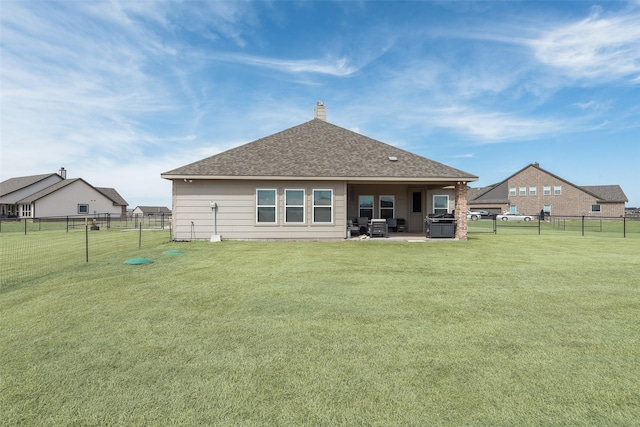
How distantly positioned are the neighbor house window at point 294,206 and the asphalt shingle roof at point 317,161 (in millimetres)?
853

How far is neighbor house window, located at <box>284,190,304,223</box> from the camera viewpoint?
1406cm

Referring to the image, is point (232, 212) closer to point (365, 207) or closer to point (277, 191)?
point (277, 191)

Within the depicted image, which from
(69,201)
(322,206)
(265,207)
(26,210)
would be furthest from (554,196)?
(26,210)

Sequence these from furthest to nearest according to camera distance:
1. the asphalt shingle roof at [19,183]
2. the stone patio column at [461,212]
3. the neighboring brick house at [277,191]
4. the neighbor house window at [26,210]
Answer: the asphalt shingle roof at [19,183] → the neighbor house window at [26,210] → the stone patio column at [461,212] → the neighboring brick house at [277,191]

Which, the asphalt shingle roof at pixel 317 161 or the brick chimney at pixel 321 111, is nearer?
the asphalt shingle roof at pixel 317 161

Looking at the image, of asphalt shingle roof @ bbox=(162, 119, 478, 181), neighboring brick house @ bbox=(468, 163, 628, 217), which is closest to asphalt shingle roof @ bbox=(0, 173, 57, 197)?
asphalt shingle roof @ bbox=(162, 119, 478, 181)

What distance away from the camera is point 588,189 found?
49750 mm

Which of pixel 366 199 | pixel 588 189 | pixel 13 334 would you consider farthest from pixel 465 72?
pixel 588 189

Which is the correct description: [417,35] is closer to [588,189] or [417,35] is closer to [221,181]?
[221,181]

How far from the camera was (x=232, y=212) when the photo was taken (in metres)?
13.9

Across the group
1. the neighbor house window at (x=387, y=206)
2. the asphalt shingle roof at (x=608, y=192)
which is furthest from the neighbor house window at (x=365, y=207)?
the asphalt shingle roof at (x=608, y=192)

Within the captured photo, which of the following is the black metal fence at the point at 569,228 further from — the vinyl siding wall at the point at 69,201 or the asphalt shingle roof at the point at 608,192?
the vinyl siding wall at the point at 69,201

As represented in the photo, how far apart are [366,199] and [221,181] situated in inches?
311

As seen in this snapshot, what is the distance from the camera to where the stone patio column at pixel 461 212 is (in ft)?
A: 47.8
